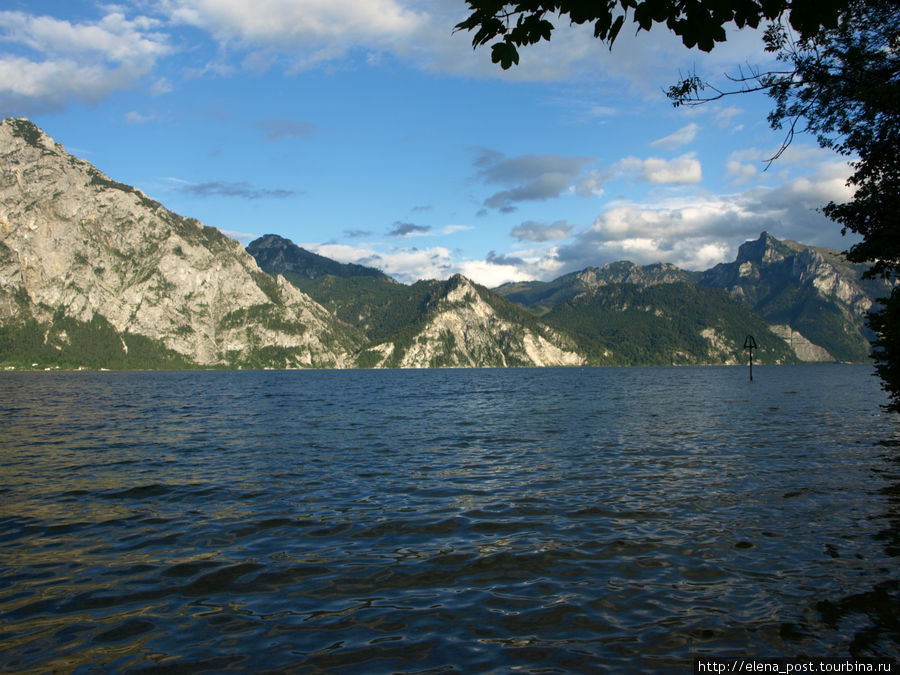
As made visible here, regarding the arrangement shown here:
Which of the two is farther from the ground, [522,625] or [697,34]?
[697,34]

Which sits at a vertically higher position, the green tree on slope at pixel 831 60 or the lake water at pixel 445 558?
the green tree on slope at pixel 831 60

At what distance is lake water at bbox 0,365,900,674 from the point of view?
870 cm

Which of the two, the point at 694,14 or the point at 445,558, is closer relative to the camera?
the point at 694,14

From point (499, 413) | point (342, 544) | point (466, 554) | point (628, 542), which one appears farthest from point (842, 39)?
point (499, 413)

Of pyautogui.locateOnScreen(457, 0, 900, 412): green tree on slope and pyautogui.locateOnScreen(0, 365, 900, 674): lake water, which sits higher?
pyautogui.locateOnScreen(457, 0, 900, 412): green tree on slope

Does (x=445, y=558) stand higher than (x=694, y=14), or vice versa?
(x=694, y=14)

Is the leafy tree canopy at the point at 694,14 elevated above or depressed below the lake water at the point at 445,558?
above

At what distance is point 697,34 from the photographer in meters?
6.91

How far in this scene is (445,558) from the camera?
13.1m

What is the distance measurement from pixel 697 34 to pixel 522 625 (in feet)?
32.2

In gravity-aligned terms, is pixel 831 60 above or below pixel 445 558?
above

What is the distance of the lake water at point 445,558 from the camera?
343 inches

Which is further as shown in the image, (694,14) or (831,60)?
(831,60)

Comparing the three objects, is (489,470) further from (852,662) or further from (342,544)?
(852,662)
